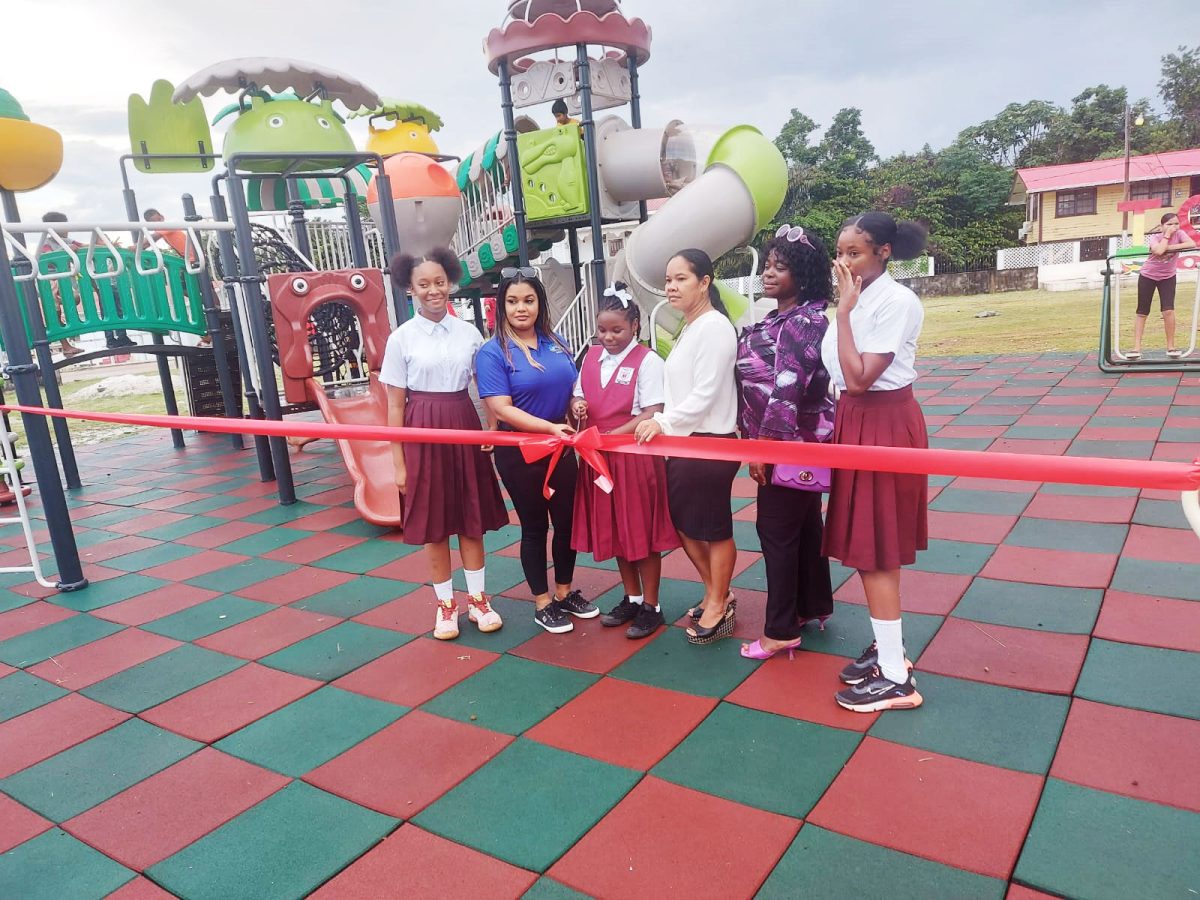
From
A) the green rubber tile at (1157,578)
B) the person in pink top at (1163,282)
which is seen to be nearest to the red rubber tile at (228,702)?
the green rubber tile at (1157,578)

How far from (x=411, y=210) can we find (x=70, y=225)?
5165 millimetres

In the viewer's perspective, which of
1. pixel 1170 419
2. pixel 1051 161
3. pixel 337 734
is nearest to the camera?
pixel 337 734

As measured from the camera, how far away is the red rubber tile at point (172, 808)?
2143 mm

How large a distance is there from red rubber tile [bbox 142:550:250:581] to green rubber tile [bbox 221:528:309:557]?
0.23 feet

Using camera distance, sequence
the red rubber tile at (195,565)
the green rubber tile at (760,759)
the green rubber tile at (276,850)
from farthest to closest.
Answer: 1. the red rubber tile at (195,565)
2. the green rubber tile at (760,759)
3. the green rubber tile at (276,850)

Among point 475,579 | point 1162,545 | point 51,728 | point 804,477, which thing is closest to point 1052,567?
point 1162,545

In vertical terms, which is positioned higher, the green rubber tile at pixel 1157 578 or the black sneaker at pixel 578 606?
the black sneaker at pixel 578 606

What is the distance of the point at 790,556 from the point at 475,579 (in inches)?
54.5

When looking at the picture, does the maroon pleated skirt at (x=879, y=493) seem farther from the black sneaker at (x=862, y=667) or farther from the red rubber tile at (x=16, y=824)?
the red rubber tile at (x=16, y=824)

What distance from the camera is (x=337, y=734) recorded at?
2.63m

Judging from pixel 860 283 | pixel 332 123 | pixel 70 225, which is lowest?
pixel 860 283

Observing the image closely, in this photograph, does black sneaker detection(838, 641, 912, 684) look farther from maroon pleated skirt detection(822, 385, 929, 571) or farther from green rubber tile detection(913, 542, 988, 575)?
green rubber tile detection(913, 542, 988, 575)

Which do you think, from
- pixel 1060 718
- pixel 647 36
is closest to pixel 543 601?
pixel 1060 718

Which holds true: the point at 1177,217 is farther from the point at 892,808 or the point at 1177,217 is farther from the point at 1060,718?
the point at 892,808
